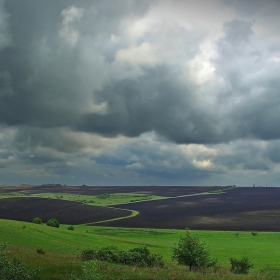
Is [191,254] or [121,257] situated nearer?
[191,254]

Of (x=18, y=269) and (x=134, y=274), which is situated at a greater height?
(x=18, y=269)

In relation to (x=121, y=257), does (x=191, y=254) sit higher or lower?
higher

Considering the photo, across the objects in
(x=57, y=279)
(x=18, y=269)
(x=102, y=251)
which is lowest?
(x=102, y=251)

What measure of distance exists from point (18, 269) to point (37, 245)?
3452 centimetres

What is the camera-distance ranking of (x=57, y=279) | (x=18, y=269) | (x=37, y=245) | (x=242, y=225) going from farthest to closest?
(x=242, y=225) → (x=37, y=245) → (x=57, y=279) → (x=18, y=269)

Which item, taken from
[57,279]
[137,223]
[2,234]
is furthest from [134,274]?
[137,223]

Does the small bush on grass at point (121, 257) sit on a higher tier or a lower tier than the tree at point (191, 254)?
lower

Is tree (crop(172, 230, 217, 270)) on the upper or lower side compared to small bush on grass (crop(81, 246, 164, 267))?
upper

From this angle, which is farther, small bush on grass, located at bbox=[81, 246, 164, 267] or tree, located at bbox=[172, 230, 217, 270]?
small bush on grass, located at bbox=[81, 246, 164, 267]

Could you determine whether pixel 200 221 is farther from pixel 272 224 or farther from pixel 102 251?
pixel 102 251

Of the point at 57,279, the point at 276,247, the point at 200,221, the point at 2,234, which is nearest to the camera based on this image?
the point at 57,279

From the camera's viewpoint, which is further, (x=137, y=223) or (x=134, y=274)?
(x=137, y=223)

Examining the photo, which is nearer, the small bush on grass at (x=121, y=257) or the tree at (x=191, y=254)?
the tree at (x=191, y=254)

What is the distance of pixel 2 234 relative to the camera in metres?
53.2
